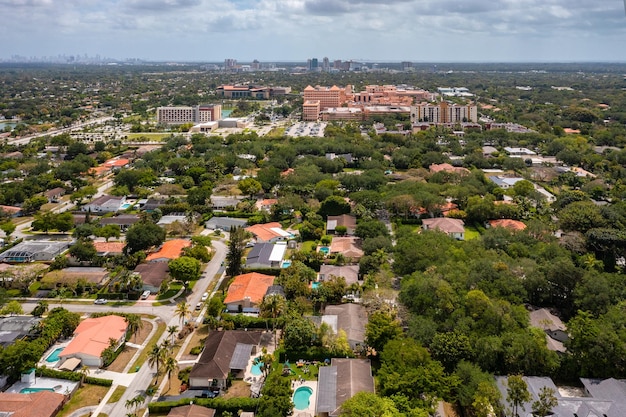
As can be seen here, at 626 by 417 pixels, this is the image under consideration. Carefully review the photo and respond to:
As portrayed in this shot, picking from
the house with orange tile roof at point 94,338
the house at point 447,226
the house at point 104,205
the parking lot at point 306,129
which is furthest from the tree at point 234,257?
the parking lot at point 306,129

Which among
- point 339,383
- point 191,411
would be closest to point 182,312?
point 191,411

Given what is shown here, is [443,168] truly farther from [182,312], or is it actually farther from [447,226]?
[182,312]

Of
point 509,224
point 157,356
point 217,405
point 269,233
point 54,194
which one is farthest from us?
point 54,194

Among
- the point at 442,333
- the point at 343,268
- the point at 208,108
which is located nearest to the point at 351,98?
the point at 208,108

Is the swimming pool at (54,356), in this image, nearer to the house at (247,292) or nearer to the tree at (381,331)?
the house at (247,292)

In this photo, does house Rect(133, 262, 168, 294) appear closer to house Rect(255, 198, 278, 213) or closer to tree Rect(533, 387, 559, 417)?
house Rect(255, 198, 278, 213)

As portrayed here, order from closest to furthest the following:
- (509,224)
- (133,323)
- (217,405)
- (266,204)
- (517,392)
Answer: (517,392) < (217,405) < (133,323) < (509,224) < (266,204)
